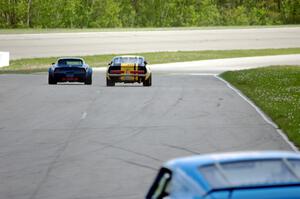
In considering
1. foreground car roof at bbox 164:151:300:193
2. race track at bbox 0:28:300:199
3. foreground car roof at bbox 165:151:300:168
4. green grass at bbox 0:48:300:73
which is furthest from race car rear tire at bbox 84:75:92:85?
foreground car roof at bbox 165:151:300:168

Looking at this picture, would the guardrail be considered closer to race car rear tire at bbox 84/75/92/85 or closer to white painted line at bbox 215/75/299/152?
race car rear tire at bbox 84/75/92/85

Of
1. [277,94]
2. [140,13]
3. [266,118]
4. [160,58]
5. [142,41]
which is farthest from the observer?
[140,13]

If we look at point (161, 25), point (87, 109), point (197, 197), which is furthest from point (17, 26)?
point (197, 197)

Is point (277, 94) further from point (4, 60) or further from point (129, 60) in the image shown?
point (4, 60)

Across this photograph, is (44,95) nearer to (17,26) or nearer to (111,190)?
(111,190)

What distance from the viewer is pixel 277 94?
1240 inches

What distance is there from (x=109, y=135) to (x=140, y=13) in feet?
275

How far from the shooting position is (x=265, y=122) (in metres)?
23.2

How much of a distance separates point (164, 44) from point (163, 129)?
56.8 metres

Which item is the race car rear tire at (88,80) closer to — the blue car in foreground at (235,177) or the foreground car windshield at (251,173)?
the blue car in foreground at (235,177)

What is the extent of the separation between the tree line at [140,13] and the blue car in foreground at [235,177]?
8659cm

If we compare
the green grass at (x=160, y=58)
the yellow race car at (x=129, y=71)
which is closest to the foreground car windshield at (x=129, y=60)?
the yellow race car at (x=129, y=71)

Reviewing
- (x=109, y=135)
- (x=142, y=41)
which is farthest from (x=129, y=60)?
(x=142, y=41)

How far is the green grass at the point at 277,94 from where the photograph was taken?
22.3 meters
